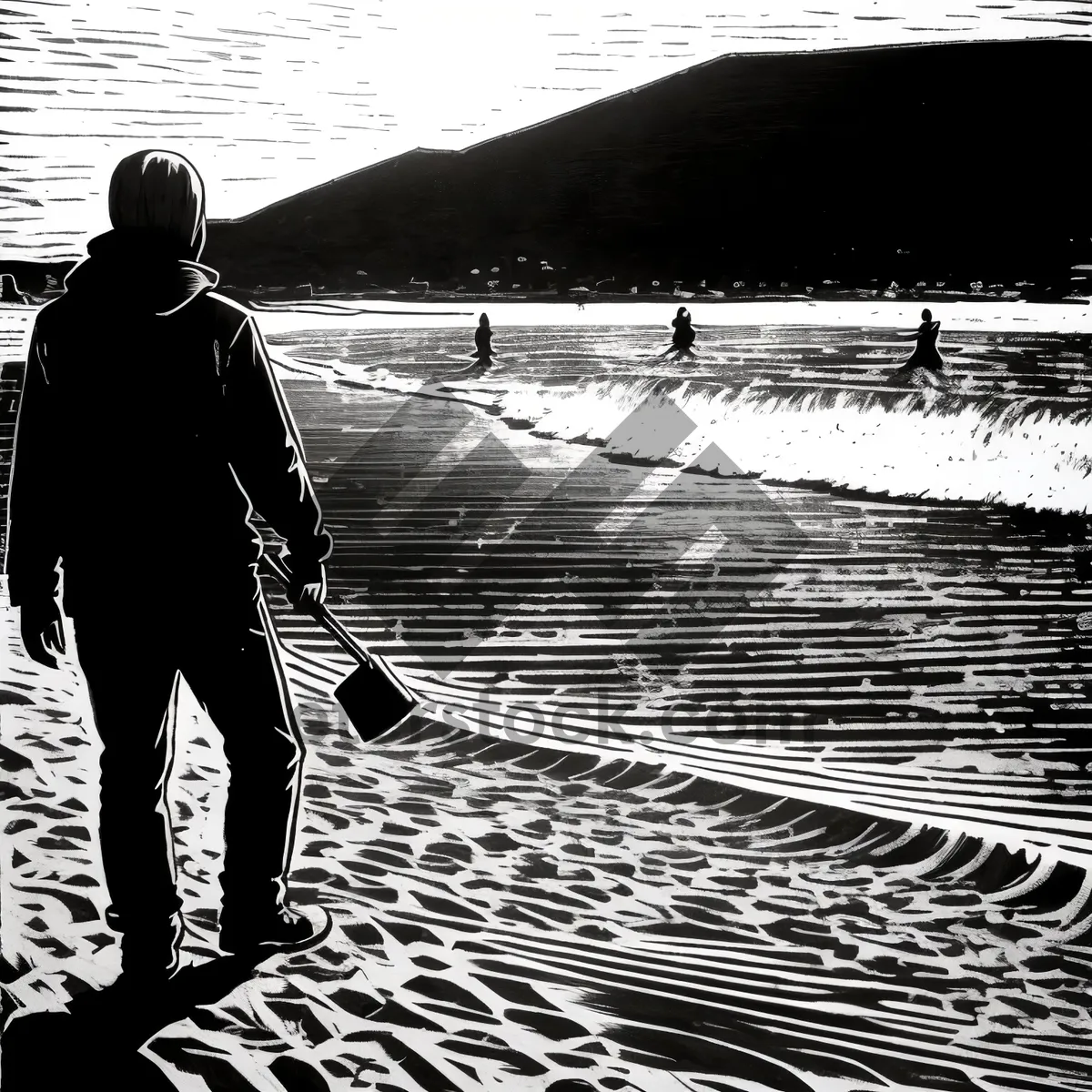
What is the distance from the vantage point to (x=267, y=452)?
1627mm

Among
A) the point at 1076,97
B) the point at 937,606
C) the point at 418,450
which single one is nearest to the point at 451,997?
the point at 418,450

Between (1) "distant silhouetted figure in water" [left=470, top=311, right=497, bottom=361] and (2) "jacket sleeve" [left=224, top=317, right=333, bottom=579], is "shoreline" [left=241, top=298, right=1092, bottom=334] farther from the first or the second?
(2) "jacket sleeve" [left=224, top=317, right=333, bottom=579]

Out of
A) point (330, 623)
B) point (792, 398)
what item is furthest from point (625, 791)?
point (792, 398)

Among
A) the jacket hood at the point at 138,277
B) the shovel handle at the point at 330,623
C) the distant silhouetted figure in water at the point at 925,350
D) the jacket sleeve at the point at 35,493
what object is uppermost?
the jacket hood at the point at 138,277

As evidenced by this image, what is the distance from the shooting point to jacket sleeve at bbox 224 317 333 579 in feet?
5.22

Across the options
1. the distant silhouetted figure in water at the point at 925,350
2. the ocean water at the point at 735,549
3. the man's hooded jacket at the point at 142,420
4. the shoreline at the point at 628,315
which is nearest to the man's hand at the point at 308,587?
the man's hooded jacket at the point at 142,420

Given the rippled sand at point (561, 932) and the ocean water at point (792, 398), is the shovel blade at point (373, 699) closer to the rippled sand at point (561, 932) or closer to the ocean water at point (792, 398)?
the rippled sand at point (561, 932)

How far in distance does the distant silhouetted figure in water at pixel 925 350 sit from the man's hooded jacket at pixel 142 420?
1274 mm

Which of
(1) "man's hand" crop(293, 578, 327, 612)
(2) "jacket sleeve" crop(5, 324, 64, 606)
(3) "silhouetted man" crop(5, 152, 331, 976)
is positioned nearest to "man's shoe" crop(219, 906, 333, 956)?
(3) "silhouetted man" crop(5, 152, 331, 976)

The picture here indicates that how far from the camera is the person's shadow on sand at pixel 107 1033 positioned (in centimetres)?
167

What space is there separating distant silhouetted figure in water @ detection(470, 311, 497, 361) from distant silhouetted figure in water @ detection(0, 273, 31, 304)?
915 mm

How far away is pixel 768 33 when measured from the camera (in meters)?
1.94

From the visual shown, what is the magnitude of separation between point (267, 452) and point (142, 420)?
0.67 feet

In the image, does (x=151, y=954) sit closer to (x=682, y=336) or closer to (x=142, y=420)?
(x=142, y=420)
